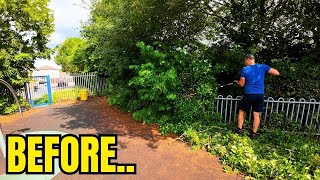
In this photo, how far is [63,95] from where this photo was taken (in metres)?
12.3

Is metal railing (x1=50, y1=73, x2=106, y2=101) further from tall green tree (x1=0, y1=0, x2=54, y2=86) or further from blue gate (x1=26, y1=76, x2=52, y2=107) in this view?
tall green tree (x1=0, y1=0, x2=54, y2=86)

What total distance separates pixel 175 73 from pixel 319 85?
3.32 meters

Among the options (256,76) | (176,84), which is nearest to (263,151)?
(256,76)

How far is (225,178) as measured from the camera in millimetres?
3402

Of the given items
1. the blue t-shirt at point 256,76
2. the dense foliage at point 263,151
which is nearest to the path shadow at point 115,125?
the dense foliage at point 263,151

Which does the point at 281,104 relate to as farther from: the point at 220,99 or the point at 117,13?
the point at 117,13

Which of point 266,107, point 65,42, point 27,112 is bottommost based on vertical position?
point 27,112

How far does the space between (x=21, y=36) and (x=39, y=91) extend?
3.11m

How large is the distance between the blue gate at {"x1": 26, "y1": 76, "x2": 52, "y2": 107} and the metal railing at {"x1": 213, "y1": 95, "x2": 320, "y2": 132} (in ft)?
29.8

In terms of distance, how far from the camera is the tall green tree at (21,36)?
8602mm

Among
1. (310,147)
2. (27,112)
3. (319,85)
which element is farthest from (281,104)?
(27,112)

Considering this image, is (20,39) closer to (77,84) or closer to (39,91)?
(39,91)

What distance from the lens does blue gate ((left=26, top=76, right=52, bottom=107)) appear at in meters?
10.4

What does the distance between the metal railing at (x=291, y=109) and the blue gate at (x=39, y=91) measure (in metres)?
9.09
